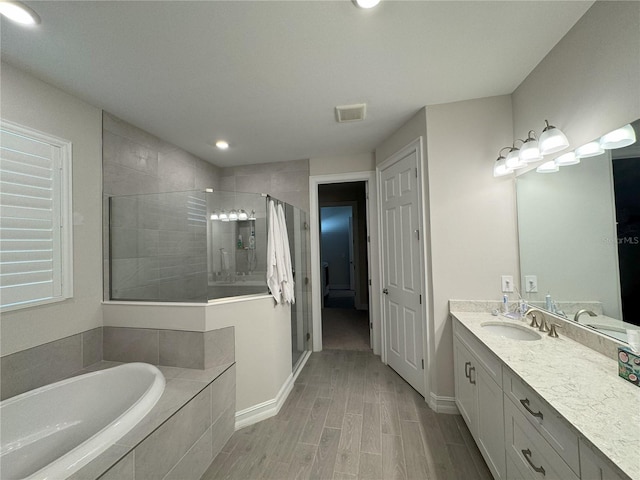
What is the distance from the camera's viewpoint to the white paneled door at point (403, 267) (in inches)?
86.6

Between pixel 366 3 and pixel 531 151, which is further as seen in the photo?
pixel 531 151

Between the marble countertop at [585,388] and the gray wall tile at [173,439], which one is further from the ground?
the marble countertop at [585,388]

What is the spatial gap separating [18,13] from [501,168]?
117 inches

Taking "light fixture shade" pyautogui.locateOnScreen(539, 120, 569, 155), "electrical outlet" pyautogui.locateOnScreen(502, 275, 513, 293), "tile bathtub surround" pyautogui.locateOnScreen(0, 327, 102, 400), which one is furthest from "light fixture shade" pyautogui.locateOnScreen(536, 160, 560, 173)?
"tile bathtub surround" pyautogui.locateOnScreen(0, 327, 102, 400)

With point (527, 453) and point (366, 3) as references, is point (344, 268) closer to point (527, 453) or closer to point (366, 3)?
point (527, 453)

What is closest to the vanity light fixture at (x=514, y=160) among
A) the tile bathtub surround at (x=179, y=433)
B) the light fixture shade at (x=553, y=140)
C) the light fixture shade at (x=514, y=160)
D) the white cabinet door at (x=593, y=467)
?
the light fixture shade at (x=514, y=160)

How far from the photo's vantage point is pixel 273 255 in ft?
7.12

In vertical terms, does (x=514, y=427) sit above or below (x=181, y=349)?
below

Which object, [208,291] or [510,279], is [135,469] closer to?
[208,291]

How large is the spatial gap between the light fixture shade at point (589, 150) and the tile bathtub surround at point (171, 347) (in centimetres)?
255

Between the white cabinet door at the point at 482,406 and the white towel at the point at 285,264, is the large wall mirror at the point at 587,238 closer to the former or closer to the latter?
the white cabinet door at the point at 482,406

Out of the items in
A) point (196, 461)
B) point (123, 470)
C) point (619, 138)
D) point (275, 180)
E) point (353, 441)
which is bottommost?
point (353, 441)

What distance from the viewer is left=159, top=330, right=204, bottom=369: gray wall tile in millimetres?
1764

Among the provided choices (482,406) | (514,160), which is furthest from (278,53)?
(482,406)
